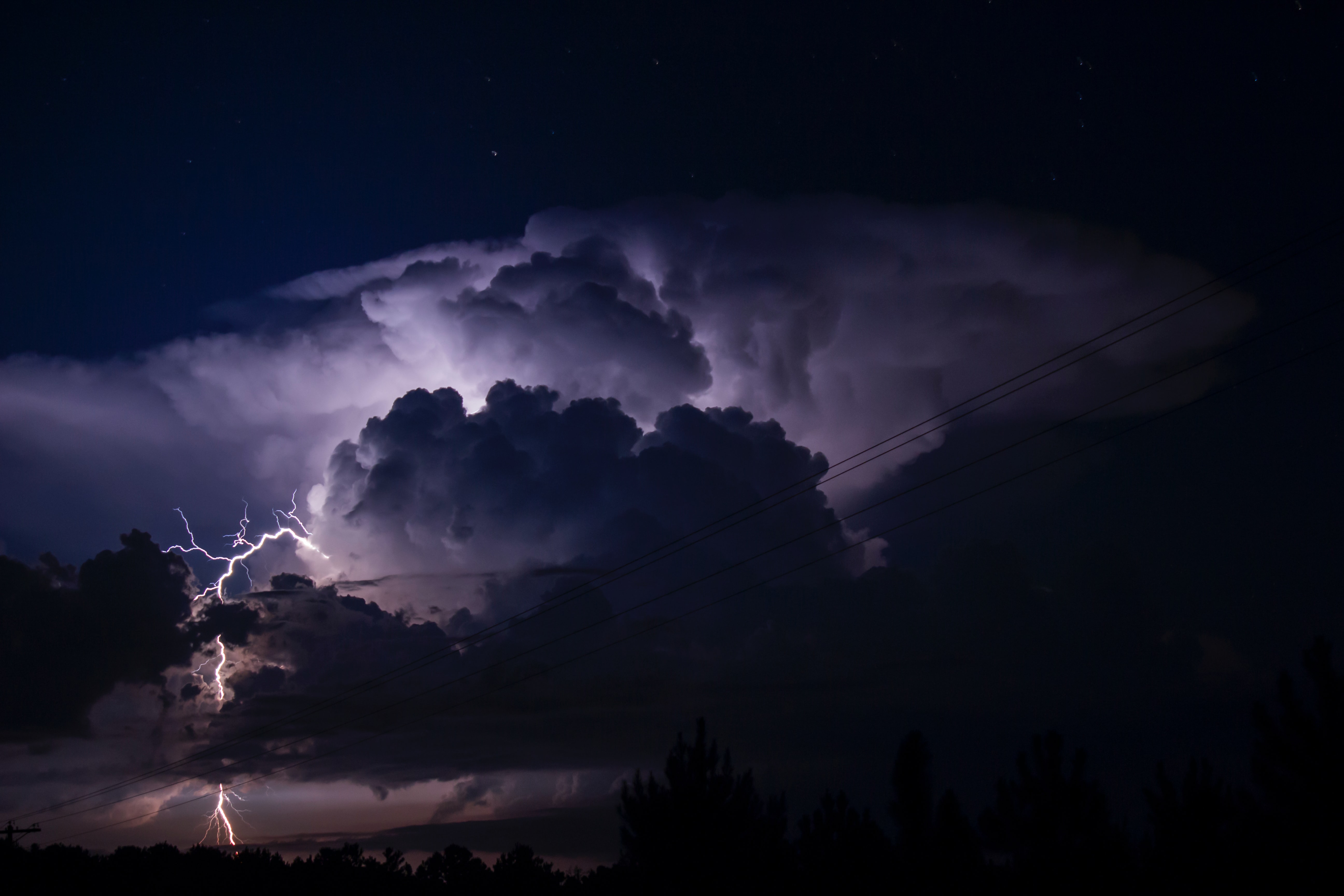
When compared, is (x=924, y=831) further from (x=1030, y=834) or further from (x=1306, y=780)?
(x=1306, y=780)

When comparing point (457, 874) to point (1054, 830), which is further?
point (457, 874)

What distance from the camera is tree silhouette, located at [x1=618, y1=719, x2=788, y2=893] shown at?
2791cm

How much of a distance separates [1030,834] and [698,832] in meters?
12.8

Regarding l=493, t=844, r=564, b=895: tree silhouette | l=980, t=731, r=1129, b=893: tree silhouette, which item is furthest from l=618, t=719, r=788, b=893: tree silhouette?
l=493, t=844, r=564, b=895: tree silhouette

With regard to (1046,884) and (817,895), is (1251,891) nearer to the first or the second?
(1046,884)

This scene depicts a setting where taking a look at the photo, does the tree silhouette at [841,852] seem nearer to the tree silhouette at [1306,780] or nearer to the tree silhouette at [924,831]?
the tree silhouette at [924,831]

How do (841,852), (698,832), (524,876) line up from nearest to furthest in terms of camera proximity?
(698,832)
(841,852)
(524,876)

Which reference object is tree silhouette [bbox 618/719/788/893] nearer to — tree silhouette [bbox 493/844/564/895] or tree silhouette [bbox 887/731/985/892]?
tree silhouette [bbox 887/731/985/892]

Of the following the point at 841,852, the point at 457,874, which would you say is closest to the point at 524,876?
the point at 457,874

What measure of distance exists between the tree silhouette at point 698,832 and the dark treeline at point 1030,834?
38mm

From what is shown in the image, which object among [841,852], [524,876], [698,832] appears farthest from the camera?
[524,876]

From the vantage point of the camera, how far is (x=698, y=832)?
28672 mm

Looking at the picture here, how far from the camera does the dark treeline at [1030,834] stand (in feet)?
83.0

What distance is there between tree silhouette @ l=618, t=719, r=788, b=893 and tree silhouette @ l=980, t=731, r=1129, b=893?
8.17 meters
